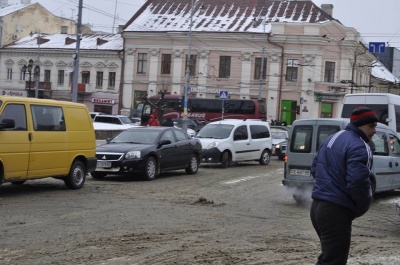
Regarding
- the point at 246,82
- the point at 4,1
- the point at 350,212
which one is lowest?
the point at 350,212

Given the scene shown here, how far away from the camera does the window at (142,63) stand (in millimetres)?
65188

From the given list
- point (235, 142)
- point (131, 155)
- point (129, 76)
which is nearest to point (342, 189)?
point (131, 155)

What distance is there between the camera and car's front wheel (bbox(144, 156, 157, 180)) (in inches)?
706

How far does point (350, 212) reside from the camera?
226 inches

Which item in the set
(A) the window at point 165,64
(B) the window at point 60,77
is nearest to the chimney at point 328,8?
(A) the window at point 165,64

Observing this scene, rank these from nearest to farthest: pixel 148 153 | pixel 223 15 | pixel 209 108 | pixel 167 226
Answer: pixel 167 226
pixel 148 153
pixel 209 108
pixel 223 15

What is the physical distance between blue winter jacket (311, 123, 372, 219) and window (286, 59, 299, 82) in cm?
5501

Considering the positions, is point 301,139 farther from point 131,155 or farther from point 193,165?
point 193,165

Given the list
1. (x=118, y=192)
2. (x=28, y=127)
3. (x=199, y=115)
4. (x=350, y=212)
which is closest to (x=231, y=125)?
(x=118, y=192)

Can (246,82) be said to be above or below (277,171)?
above

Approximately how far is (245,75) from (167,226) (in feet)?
171

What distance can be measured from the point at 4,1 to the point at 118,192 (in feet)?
254

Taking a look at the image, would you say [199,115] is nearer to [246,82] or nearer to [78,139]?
[246,82]

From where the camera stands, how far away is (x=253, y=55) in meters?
61.6
